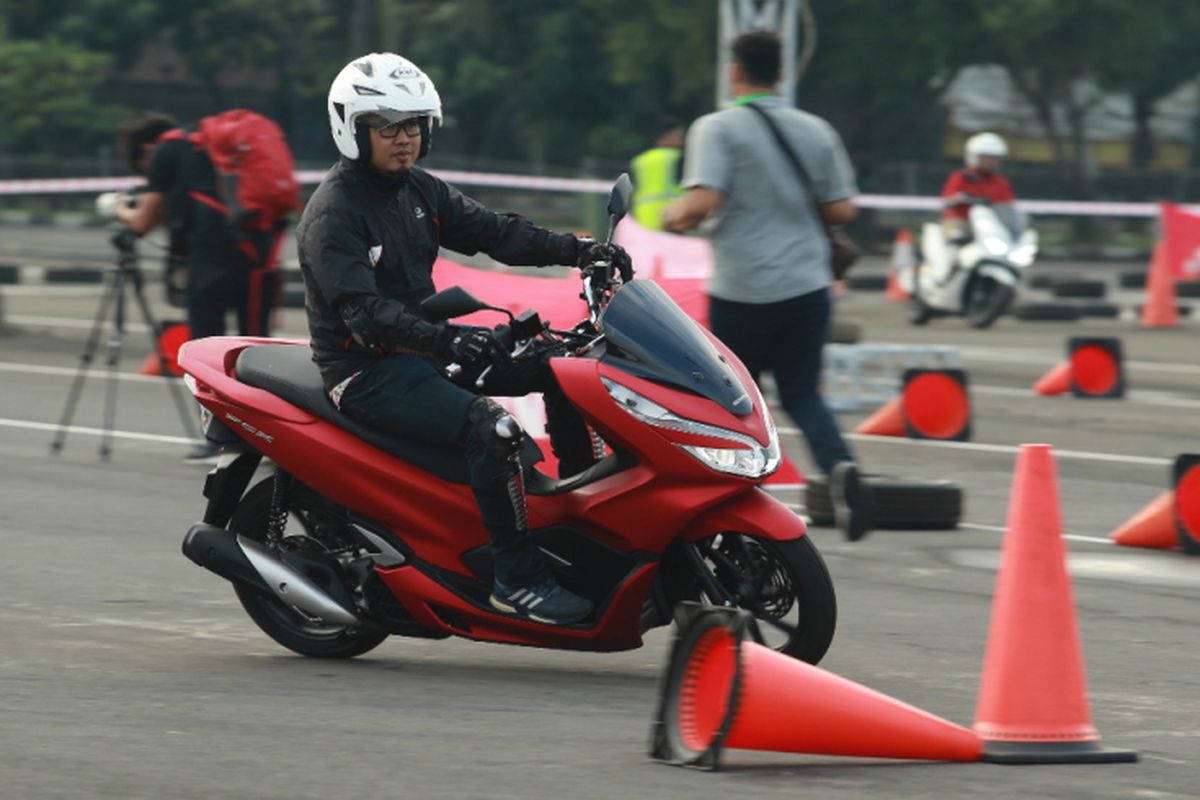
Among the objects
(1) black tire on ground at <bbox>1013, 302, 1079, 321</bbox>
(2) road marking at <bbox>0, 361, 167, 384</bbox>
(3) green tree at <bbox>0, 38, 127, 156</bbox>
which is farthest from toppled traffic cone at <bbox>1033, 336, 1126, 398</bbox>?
(3) green tree at <bbox>0, 38, 127, 156</bbox>

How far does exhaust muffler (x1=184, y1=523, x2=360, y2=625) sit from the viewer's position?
7188mm

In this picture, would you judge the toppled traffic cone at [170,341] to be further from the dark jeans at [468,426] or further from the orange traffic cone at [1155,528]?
the dark jeans at [468,426]

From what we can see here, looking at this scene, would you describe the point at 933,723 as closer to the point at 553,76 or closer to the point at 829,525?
the point at 829,525

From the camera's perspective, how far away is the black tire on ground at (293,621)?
290 inches

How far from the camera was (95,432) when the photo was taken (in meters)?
13.9

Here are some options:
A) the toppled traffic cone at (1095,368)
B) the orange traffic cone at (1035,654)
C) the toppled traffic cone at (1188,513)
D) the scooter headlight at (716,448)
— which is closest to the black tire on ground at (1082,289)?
the toppled traffic cone at (1095,368)

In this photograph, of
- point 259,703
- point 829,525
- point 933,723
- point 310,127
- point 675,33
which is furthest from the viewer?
point 310,127

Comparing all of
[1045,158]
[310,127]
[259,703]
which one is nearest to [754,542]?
[259,703]

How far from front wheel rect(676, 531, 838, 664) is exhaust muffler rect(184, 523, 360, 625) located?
1133 millimetres

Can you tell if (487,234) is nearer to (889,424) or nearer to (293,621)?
(293,621)

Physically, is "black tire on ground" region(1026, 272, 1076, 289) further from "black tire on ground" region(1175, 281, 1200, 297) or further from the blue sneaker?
the blue sneaker

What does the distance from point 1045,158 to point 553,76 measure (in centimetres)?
1648

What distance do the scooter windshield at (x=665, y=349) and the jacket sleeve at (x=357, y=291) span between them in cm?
50

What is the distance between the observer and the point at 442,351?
674 cm
